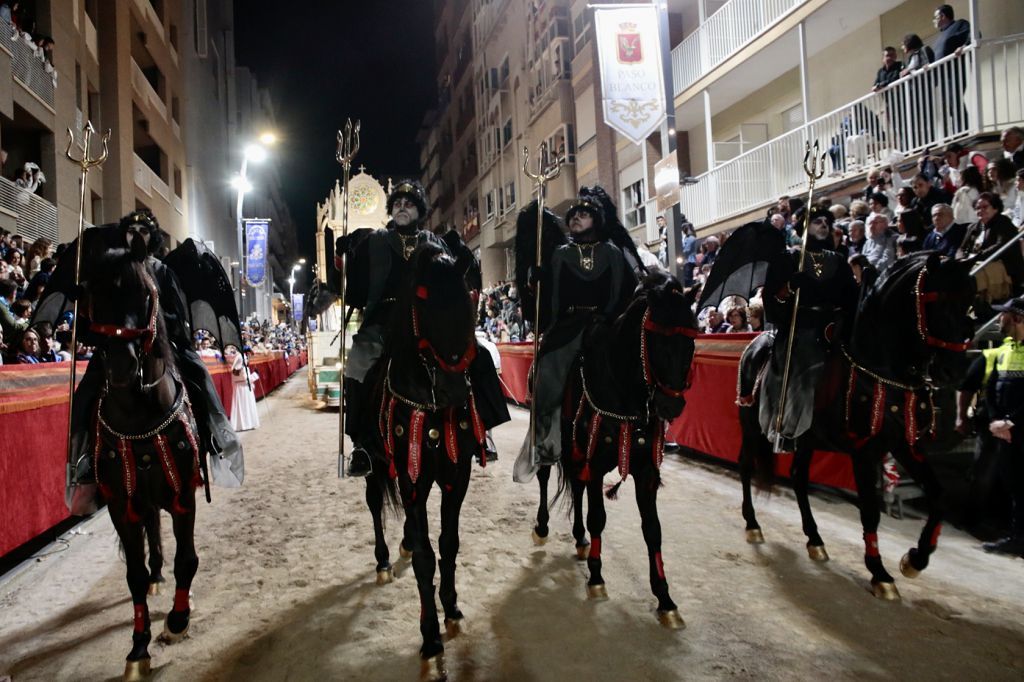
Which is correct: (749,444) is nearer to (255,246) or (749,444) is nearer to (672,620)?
(672,620)

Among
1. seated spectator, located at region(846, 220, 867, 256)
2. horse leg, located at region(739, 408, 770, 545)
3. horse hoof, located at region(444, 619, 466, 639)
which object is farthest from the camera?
seated spectator, located at region(846, 220, 867, 256)

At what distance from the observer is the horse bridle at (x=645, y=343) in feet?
12.9

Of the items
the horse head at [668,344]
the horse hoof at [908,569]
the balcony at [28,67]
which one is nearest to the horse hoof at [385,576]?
the horse head at [668,344]

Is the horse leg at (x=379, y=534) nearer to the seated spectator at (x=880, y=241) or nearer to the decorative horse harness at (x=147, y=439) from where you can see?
the decorative horse harness at (x=147, y=439)

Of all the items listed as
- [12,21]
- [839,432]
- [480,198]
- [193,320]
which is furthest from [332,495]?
[480,198]

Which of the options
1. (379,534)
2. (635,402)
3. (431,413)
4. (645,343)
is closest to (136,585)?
(379,534)

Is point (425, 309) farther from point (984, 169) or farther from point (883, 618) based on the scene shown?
point (984, 169)

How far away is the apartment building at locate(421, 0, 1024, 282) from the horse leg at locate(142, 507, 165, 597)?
420 cm

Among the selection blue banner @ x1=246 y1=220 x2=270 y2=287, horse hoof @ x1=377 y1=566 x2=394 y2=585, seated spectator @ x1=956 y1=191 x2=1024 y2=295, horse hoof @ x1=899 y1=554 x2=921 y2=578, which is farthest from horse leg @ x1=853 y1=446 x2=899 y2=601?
blue banner @ x1=246 y1=220 x2=270 y2=287

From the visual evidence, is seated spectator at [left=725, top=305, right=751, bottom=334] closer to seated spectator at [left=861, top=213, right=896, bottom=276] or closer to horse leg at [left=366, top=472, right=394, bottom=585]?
seated spectator at [left=861, top=213, right=896, bottom=276]

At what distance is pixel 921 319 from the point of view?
4305 mm

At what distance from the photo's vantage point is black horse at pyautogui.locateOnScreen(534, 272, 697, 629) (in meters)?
3.97

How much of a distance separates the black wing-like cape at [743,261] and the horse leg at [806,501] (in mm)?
1351

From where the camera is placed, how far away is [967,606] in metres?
4.15
